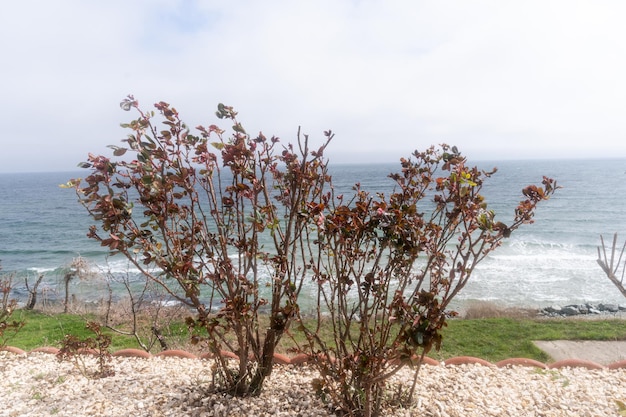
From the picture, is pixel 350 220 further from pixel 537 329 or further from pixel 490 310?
pixel 490 310

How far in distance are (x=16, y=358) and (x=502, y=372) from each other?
4997mm

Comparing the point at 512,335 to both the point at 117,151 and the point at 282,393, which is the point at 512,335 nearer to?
the point at 282,393

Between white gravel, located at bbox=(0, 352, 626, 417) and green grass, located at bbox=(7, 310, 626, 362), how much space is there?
508cm

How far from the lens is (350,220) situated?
99.0 inches

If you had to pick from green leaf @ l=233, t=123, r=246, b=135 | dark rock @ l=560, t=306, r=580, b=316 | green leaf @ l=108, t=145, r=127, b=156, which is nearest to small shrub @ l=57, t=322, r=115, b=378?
green leaf @ l=108, t=145, r=127, b=156

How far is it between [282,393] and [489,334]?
9.43 m

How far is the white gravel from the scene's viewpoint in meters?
3.09

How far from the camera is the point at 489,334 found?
11109 mm

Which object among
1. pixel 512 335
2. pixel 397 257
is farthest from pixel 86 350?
pixel 512 335

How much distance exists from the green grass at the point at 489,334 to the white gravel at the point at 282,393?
5084 millimetres

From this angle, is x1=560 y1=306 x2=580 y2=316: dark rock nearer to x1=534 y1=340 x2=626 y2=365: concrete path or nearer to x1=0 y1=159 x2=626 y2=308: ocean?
x1=0 y1=159 x2=626 y2=308: ocean

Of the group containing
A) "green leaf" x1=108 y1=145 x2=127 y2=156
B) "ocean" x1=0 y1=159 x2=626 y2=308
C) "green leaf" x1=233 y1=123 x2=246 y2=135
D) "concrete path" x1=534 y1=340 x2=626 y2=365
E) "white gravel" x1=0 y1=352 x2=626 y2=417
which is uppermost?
"green leaf" x1=233 y1=123 x2=246 y2=135

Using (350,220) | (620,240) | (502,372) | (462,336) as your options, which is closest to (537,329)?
(462,336)

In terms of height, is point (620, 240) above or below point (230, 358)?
below
